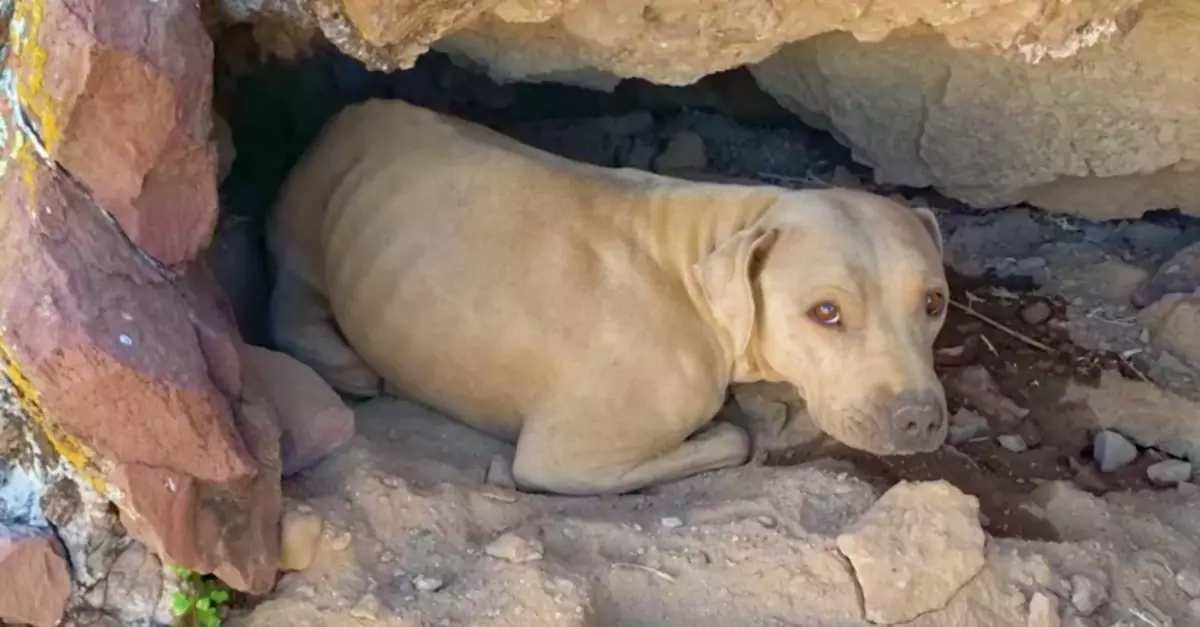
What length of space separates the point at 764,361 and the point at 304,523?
4.65 feet

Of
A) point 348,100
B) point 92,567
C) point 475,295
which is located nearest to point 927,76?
point 475,295

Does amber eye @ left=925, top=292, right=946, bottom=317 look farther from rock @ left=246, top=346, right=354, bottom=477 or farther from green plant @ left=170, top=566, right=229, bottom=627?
green plant @ left=170, top=566, right=229, bottom=627

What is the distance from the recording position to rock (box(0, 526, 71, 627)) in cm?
262

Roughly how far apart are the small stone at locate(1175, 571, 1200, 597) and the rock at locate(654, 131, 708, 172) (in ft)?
8.90

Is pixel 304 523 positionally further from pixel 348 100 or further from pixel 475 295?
Answer: pixel 348 100

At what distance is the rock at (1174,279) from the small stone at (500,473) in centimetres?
236

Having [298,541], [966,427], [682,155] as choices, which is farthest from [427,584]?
[682,155]

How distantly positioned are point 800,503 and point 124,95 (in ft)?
6.35

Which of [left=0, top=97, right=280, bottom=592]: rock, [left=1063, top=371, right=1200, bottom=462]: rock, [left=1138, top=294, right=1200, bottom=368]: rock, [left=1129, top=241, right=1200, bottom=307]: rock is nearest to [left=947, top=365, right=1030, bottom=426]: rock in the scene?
[left=1063, top=371, right=1200, bottom=462]: rock

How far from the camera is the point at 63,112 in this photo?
252 cm

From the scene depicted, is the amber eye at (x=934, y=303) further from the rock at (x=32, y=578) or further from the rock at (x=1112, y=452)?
the rock at (x=32, y=578)

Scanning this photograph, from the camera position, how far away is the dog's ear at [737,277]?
11.2 ft

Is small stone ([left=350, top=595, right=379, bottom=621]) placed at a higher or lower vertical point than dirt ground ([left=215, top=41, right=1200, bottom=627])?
higher

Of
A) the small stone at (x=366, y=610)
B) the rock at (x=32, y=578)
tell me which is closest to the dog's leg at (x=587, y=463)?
the small stone at (x=366, y=610)
